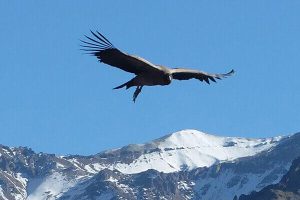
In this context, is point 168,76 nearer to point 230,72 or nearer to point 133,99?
point 133,99

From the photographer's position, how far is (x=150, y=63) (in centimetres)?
2170

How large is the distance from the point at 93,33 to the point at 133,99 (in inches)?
63.3

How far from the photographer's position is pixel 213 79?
24.4m

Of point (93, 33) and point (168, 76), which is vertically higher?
point (93, 33)

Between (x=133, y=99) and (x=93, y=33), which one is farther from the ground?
(x=93, y=33)

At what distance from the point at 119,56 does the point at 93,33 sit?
2.59ft

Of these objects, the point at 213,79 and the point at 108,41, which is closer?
the point at 108,41

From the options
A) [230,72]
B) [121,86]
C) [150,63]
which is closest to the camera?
[150,63]

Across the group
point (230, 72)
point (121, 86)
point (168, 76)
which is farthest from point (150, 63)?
point (230, 72)

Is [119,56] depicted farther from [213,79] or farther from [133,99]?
[213,79]

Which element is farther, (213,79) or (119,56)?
(213,79)

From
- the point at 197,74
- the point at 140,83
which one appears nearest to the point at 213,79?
the point at 197,74

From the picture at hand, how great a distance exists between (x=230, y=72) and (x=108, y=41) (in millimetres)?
3899

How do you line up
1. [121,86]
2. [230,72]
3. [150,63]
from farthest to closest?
[230,72]
[121,86]
[150,63]
